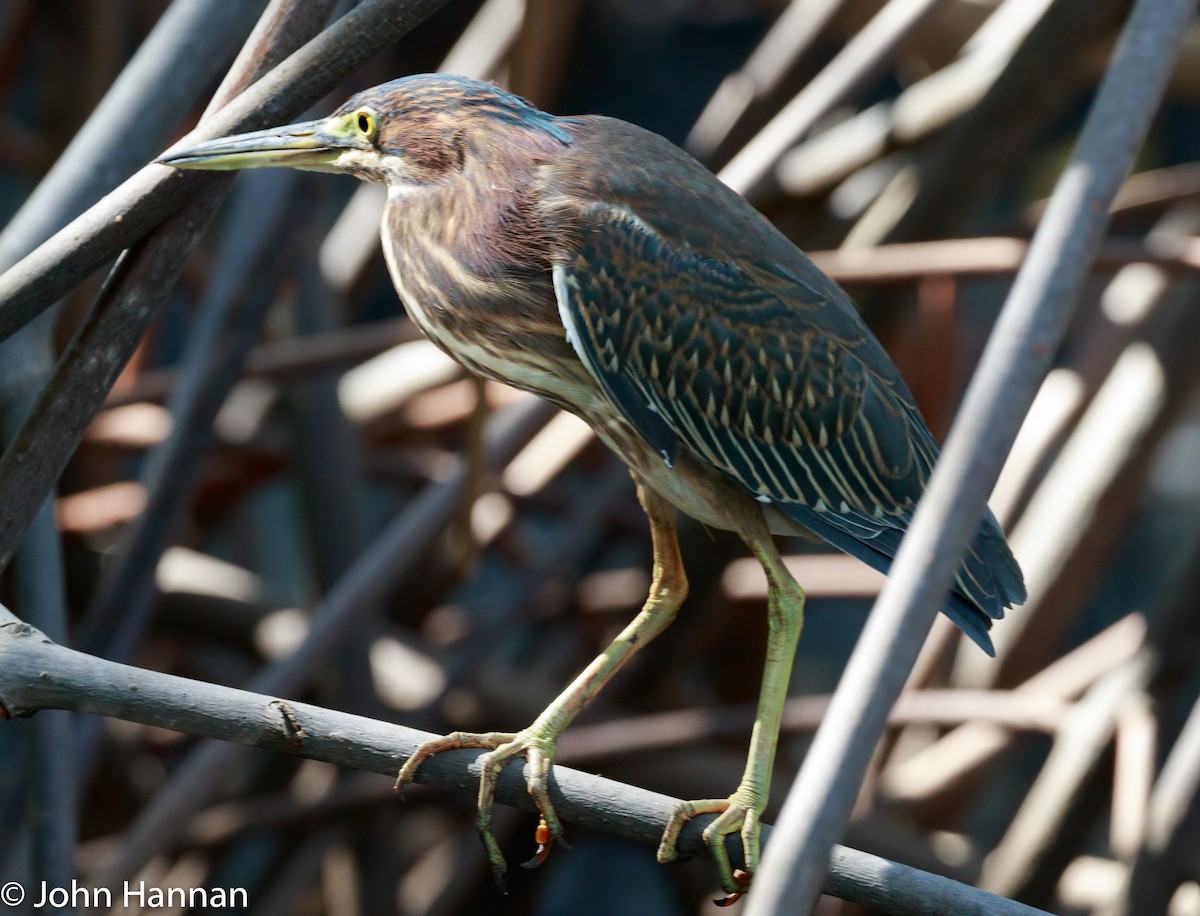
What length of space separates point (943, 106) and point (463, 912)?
2400 mm

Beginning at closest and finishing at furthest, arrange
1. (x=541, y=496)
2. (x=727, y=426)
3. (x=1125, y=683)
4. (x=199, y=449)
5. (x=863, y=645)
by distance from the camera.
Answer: (x=863, y=645), (x=727, y=426), (x=199, y=449), (x=1125, y=683), (x=541, y=496)

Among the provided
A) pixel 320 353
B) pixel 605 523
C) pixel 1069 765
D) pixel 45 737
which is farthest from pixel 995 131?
pixel 45 737

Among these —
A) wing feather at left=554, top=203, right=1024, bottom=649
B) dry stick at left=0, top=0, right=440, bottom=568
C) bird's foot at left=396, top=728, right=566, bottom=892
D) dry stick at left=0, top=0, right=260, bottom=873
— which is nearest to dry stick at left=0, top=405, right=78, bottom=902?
dry stick at left=0, top=0, right=260, bottom=873

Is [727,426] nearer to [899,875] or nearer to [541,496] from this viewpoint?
[899,875]

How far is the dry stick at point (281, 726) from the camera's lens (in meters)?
1.19

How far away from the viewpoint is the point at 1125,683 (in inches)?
115

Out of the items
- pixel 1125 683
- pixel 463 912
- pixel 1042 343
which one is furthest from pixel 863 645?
pixel 463 912

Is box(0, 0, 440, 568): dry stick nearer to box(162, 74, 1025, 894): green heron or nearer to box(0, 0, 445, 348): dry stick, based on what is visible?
box(0, 0, 445, 348): dry stick

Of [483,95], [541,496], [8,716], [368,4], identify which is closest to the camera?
[8,716]

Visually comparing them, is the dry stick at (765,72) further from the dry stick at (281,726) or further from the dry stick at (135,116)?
the dry stick at (281,726)

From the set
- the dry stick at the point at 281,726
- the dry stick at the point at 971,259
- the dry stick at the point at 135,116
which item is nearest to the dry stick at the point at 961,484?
the dry stick at the point at 281,726

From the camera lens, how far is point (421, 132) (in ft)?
4.93

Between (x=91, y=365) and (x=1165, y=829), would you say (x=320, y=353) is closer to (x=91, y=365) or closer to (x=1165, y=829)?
(x=91, y=365)

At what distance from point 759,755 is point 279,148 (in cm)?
84
